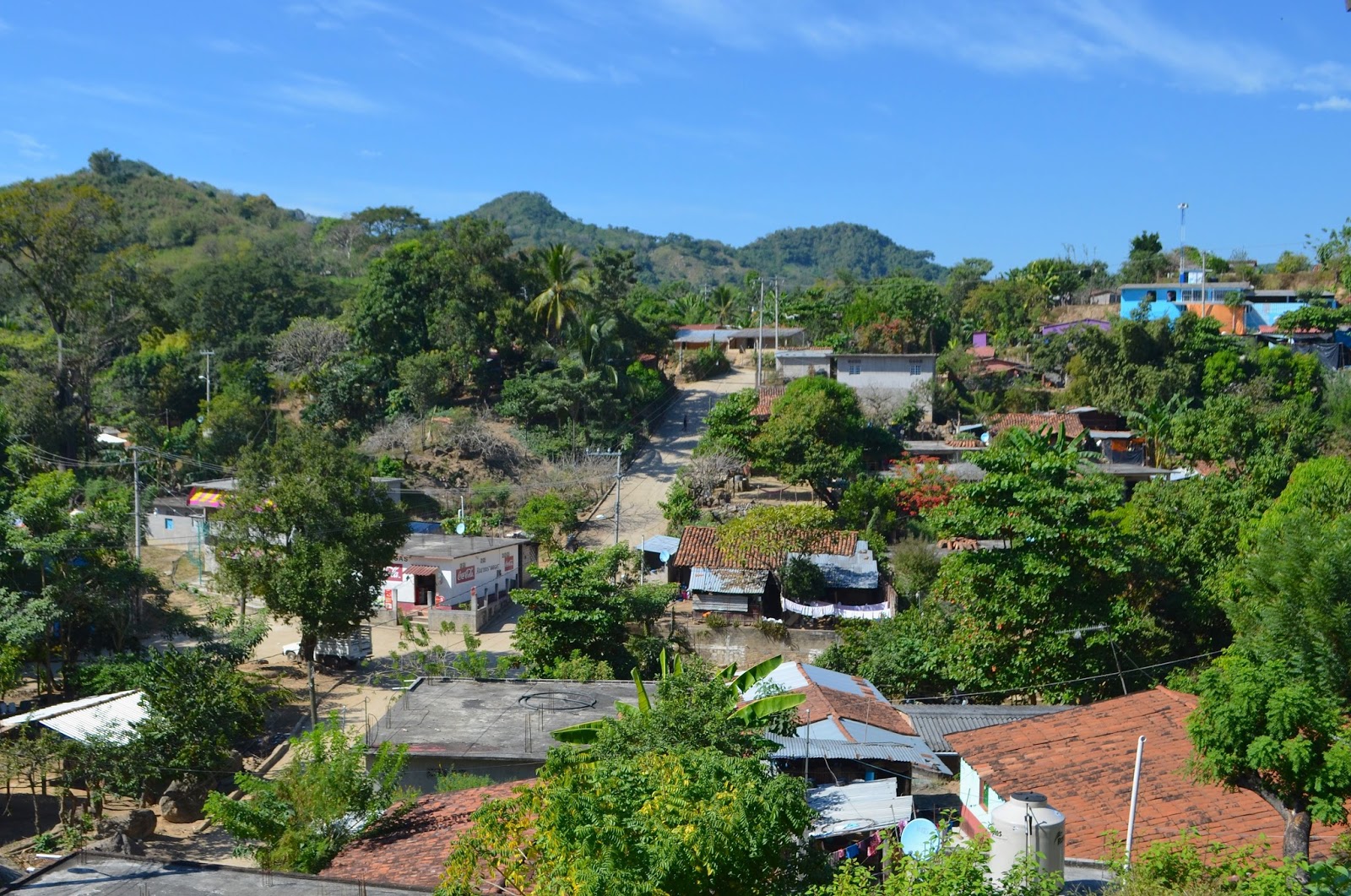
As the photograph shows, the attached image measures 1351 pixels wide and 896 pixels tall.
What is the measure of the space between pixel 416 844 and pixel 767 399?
1136 inches

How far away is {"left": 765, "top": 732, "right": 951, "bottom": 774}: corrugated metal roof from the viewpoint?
14438 mm

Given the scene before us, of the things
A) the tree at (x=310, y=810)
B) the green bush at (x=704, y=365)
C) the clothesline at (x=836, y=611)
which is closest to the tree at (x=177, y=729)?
the tree at (x=310, y=810)

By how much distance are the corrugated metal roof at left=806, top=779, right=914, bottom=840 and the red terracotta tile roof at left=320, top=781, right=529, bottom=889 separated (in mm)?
3540

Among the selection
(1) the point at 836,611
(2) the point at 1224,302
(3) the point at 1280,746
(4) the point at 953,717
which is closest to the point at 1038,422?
(1) the point at 836,611

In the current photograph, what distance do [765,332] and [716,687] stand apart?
45.7 meters

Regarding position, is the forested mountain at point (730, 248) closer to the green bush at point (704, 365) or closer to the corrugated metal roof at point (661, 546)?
the green bush at point (704, 365)

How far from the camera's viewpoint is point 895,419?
128 ft

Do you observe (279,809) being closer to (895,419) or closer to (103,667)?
(103,667)

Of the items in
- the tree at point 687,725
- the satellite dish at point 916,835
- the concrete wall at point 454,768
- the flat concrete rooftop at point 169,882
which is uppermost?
the tree at point 687,725

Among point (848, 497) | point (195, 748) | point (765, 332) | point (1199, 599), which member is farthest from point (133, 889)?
point (765, 332)

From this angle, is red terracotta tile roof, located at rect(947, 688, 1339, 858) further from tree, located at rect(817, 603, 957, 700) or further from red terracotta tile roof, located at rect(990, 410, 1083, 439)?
red terracotta tile roof, located at rect(990, 410, 1083, 439)

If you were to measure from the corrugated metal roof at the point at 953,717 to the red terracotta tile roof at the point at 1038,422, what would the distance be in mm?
21179

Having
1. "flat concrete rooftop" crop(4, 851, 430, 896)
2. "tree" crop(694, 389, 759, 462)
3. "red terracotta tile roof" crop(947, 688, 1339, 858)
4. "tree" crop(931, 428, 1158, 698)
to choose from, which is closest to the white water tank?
"red terracotta tile roof" crop(947, 688, 1339, 858)

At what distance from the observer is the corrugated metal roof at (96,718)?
16.1 m
